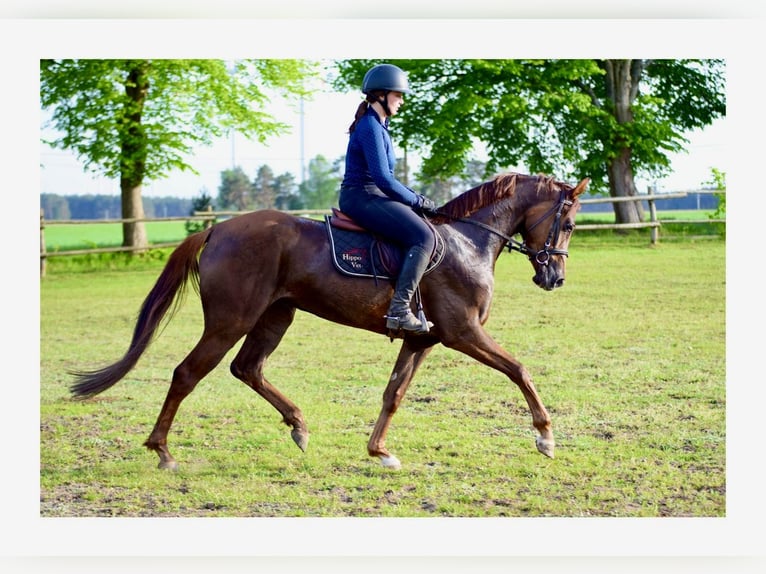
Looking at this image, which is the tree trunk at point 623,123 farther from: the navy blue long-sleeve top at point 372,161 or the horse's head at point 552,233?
the navy blue long-sleeve top at point 372,161

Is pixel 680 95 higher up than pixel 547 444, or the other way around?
pixel 680 95

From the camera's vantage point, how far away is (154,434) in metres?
6.39

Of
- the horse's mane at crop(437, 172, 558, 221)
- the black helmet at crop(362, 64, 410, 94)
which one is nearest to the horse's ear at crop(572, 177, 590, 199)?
the horse's mane at crop(437, 172, 558, 221)

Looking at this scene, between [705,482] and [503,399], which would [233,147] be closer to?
[503,399]

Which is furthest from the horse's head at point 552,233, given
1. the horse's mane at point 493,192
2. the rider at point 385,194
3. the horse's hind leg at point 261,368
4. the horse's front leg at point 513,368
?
the horse's hind leg at point 261,368

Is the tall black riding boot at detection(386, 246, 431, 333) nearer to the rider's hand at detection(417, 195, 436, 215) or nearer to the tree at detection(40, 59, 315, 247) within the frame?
the rider's hand at detection(417, 195, 436, 215)

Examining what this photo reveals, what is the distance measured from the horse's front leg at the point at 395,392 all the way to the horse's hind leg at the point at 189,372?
1.20m

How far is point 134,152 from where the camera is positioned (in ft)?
66.6

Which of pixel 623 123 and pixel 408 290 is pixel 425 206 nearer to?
pixel 408 290

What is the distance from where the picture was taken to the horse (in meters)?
6.32

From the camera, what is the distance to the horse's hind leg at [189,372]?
628 centimetres

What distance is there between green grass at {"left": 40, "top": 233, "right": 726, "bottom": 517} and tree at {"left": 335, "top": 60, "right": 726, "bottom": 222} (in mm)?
7960
